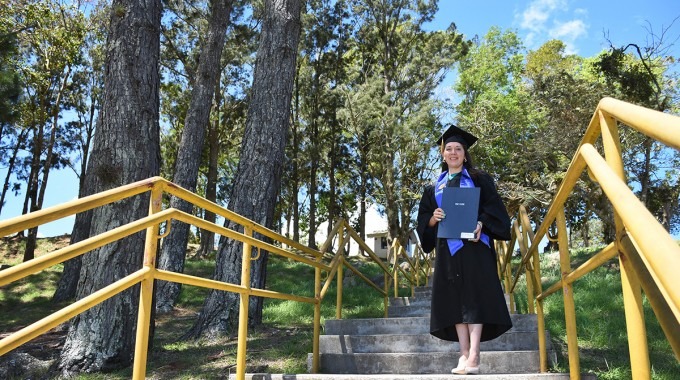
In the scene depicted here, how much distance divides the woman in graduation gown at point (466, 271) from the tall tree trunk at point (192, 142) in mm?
6779

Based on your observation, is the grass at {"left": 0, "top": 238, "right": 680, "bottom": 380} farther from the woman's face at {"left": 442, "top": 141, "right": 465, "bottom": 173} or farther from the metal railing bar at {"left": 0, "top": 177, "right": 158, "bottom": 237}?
the metal railing bar at {"left": 0, "top": 177, "right": 158, "bottom": 237}

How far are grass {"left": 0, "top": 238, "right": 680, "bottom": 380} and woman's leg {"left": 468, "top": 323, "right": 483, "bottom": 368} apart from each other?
0.88 metres

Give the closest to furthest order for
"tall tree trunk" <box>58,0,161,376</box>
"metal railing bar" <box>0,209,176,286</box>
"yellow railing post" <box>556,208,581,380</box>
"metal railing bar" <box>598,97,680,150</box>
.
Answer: "metal railing bar" <box>598,97,680,150</box>, "metal railing bar" <box>0,209,176,286</box>, "yellow railing post" <box>556,208,581,380</box>, "tall tree trunk" <box>58,0,161,376</box>

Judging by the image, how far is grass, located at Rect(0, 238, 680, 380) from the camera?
4.49 metres

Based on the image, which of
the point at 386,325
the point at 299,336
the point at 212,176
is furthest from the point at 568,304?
the point at 212,176

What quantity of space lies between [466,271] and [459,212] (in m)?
0.40

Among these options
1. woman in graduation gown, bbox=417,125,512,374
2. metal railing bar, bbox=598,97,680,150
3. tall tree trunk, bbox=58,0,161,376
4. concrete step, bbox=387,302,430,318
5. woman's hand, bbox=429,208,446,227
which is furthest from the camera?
concrete step, bbox=387,302,430,318

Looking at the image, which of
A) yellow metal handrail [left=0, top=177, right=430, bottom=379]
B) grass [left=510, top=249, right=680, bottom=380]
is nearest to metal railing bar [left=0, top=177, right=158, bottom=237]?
yellow metal handrail [left=0, top=177, right=430, bottom=379]

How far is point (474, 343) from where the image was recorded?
345 centimetres

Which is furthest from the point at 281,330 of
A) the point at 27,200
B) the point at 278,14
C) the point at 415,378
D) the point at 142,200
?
the point at 27,200

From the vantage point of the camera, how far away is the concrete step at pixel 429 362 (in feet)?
12.6

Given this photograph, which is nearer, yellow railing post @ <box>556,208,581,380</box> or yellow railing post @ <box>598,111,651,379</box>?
yellow railing post @ <box>598,111,651,379</box>

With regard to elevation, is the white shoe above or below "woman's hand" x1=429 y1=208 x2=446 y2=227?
below

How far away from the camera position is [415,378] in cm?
321
